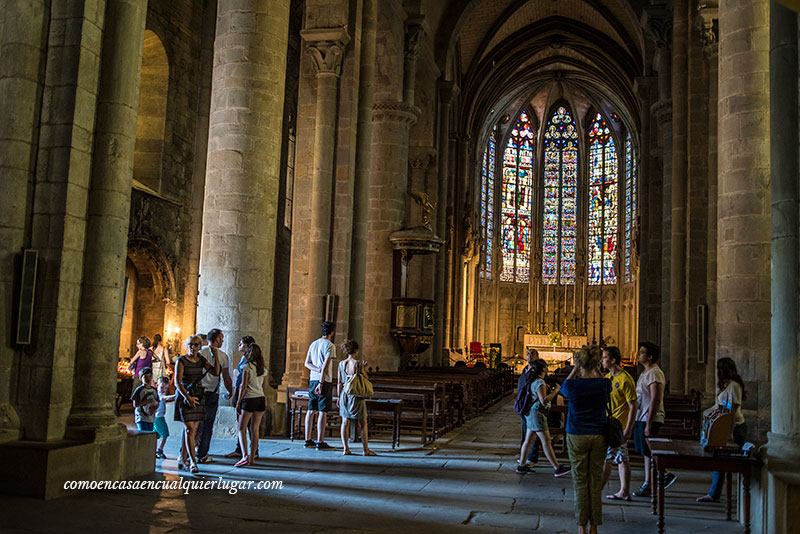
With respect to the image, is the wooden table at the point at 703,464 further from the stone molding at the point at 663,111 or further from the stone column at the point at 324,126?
the stone molding at the point at 663,111

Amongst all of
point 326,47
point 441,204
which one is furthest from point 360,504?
point 441,204

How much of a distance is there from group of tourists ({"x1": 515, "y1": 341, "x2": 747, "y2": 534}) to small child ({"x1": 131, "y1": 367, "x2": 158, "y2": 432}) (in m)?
4.08

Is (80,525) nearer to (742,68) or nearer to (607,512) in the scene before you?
(607,512)

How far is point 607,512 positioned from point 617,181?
122 feet

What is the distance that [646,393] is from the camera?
7.43 meters

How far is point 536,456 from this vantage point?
31.6ft

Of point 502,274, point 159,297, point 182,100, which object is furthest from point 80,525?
point 502,274

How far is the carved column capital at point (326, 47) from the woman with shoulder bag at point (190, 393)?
8025 mm

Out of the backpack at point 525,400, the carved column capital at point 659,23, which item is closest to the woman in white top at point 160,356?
the backpack at point 525,400

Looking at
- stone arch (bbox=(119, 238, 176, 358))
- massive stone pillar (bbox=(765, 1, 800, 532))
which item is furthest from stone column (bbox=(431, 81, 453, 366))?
massive stone pillar (bbox=(765, 1, 800, 532))

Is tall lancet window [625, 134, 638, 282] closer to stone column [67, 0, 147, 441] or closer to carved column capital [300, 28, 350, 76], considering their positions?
carved column capital [300, 28, 350, 76]

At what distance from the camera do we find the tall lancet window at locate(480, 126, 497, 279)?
140 ft

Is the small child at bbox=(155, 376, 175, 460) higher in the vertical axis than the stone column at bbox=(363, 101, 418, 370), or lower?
lower

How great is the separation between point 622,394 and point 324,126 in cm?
914
